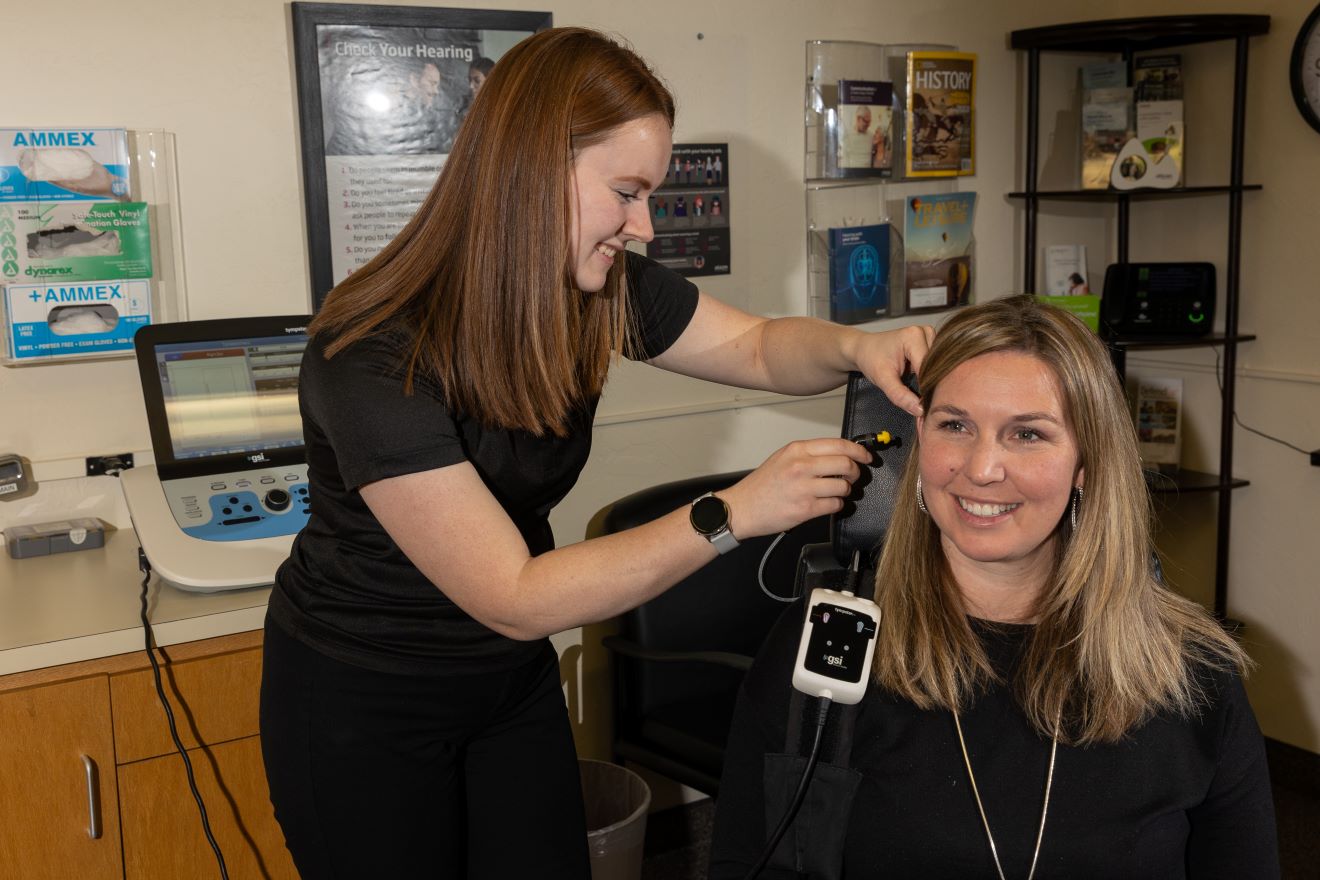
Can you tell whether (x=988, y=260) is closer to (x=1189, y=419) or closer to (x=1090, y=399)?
(x=1189, y=419)

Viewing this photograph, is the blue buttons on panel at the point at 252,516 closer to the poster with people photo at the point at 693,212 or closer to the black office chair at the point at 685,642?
the black office chair at the point at 685,642

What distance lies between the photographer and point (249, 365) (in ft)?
6.82

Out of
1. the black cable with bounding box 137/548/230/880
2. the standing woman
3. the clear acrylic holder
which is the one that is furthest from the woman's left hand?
the clear acrylic holder

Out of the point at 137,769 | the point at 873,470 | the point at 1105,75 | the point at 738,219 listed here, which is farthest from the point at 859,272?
the point at 137,769

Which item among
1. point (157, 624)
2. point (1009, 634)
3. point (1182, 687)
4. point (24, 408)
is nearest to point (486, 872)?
point (157, 624)

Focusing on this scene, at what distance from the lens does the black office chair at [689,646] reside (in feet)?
7.80

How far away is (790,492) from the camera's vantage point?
4.06 ft

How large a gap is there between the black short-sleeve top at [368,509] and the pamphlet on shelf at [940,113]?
1.71 m

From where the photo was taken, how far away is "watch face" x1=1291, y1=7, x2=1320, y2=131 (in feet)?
9.17

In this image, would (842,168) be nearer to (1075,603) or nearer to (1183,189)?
(1183,189)

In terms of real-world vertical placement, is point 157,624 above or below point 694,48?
below

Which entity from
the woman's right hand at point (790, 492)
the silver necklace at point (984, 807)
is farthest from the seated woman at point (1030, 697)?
the woman's right hand at point (790, 492)

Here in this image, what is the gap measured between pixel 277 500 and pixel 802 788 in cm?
110

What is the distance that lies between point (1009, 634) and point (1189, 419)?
2.04 meters
